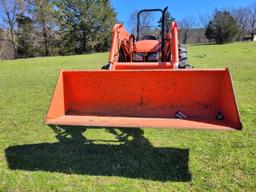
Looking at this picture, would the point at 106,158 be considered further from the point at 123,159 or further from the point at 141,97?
the point at 141,97

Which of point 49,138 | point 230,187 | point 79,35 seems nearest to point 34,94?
point 49,138

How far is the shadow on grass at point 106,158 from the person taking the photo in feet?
10.6

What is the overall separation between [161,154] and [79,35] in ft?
117

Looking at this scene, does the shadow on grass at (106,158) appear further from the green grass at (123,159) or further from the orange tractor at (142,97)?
the orange tractor at (142,97)

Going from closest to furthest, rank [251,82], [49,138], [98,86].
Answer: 1. [98,86]
2. [49,138]
3. [251,82]

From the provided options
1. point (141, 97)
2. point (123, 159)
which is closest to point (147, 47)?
point (141, 97)

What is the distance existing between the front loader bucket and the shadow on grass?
488mm

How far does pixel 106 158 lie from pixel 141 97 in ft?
3.02

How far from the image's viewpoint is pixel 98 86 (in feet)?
12.6

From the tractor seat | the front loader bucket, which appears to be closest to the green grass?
the front loader bucket

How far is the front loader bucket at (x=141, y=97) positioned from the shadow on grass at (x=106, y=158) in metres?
0.49

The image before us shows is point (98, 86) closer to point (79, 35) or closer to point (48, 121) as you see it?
point (48, 121)

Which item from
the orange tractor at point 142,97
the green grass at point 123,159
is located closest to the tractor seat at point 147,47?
the green grass at point 123,159

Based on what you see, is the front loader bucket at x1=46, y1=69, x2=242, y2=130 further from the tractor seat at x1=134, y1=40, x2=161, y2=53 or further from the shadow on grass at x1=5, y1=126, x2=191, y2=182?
the tractor seat at x1=134, y1=40, x2=161, y2=53
